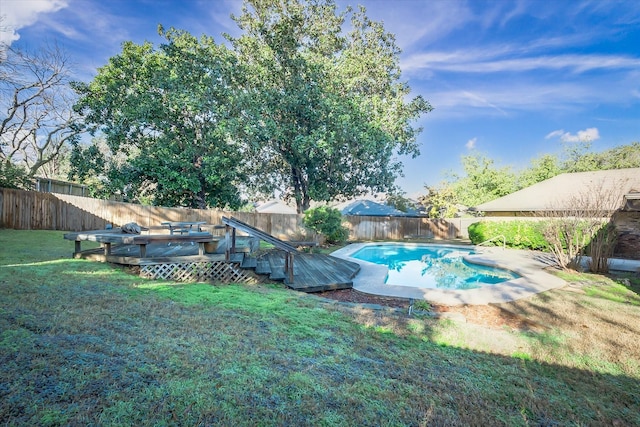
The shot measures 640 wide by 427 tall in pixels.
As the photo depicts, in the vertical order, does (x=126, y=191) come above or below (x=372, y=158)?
below

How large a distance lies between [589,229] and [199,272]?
35.7 feet

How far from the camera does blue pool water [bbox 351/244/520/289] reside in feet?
27.1

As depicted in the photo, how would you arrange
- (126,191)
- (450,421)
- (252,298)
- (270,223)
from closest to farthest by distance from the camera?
1. (450,421)
2. (252,298)
3. (126,191)
4. (270,223)

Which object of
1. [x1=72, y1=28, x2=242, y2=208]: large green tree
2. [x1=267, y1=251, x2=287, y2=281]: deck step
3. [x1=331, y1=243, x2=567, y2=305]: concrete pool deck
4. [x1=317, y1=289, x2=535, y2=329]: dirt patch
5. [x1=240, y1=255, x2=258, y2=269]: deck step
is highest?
[x1=72, y1=28, x2=242, y2=208]: large green tree

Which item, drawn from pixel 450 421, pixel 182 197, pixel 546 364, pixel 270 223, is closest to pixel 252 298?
pixel 450 421

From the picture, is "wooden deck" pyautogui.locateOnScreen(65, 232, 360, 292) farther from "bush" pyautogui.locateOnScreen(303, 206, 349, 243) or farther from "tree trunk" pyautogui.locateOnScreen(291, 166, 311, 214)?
"tree trunk" pyautogui.locateOnScreen(291, 166, 311, 214)

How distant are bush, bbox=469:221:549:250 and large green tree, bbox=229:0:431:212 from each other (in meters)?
6.36

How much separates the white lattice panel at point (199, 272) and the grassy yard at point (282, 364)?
3.94 ft

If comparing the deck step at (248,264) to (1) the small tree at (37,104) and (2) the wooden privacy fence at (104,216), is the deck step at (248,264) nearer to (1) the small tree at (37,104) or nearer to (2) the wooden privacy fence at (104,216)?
(2) the wooden privacy fence at (104,216)

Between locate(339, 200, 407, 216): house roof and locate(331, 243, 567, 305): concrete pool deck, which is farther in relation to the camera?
locate(339, 200, 407, 216): house roof

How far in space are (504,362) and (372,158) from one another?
15912 mm

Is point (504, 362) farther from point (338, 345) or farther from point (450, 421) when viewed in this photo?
point (338, 345)

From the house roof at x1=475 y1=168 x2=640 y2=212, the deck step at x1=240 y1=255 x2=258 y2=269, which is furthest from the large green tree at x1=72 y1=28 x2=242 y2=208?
the house roof at x1=475 y1=168 x2=640 y2=212

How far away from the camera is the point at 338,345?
2.99 metres
